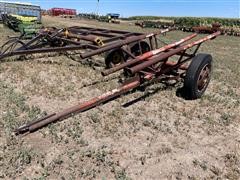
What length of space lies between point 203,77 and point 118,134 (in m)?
3.03

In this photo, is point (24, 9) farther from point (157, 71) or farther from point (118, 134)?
point (118, 134)

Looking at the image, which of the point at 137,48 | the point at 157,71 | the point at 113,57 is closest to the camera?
the point at 157,71

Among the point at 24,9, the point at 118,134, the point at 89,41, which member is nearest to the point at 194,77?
the point at 118,134

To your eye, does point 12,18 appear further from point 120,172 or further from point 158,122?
point 120,172

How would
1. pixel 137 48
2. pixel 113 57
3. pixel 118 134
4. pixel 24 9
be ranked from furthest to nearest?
pixel 24 9 → pixel 137 48 → pixel 113 57 → pixel 118 134

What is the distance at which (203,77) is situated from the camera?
23.9ft

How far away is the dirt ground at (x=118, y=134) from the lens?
427cm

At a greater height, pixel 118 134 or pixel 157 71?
pixel 157 71

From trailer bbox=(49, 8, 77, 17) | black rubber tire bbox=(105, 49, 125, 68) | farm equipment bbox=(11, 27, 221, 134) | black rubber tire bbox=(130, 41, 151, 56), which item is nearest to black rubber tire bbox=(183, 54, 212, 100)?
farm equipment bbox=(11, 27, 221, 134)

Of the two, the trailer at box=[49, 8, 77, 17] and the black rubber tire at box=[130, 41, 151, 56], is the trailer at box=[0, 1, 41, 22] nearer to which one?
the black rubber tire at box=[130, 41, 151, 56]

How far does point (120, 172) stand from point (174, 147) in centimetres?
117

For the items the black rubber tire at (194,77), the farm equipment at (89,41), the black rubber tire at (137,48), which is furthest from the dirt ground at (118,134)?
the black rubber tire at (137,48)

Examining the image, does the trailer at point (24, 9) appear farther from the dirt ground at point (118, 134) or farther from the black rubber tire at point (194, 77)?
the black rubber tire at point (194, 77)

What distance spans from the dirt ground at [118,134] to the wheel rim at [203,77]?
12.6 inches
